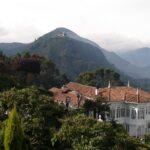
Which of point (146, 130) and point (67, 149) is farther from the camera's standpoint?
point (146, 130)

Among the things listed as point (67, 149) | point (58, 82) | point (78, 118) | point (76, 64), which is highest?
point (76, 64)

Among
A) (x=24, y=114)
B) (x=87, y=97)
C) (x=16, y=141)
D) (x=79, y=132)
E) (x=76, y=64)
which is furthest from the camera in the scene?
(x=76, y=64)

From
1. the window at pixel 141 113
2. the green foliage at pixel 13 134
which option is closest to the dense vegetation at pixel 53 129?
the green foliage at pixel 13 134

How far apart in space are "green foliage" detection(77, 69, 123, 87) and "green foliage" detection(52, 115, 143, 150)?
57848 mm

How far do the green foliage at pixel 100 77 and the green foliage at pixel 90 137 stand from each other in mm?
57848

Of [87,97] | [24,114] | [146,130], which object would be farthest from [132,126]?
[24,114]

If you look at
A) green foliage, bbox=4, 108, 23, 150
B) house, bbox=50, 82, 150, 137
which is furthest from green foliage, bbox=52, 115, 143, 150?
house, bbox=50, 82, 150, 137

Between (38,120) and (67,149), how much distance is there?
2.39m

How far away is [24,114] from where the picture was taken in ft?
94.3

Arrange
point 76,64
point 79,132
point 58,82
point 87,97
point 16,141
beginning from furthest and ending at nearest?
point 76,64 → point 58,82 → point 87,97 → point 79,132 → point 16,141

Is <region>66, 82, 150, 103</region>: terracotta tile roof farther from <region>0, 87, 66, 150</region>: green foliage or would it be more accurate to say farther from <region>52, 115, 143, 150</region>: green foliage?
<region>52, 115, 143, 150</region>: green foliage

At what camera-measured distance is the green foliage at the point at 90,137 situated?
85.5 feet

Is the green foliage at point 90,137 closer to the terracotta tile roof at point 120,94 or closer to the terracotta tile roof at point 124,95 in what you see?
the terracotta tile roof at point 120,94

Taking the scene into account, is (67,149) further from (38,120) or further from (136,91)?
(136,91)
